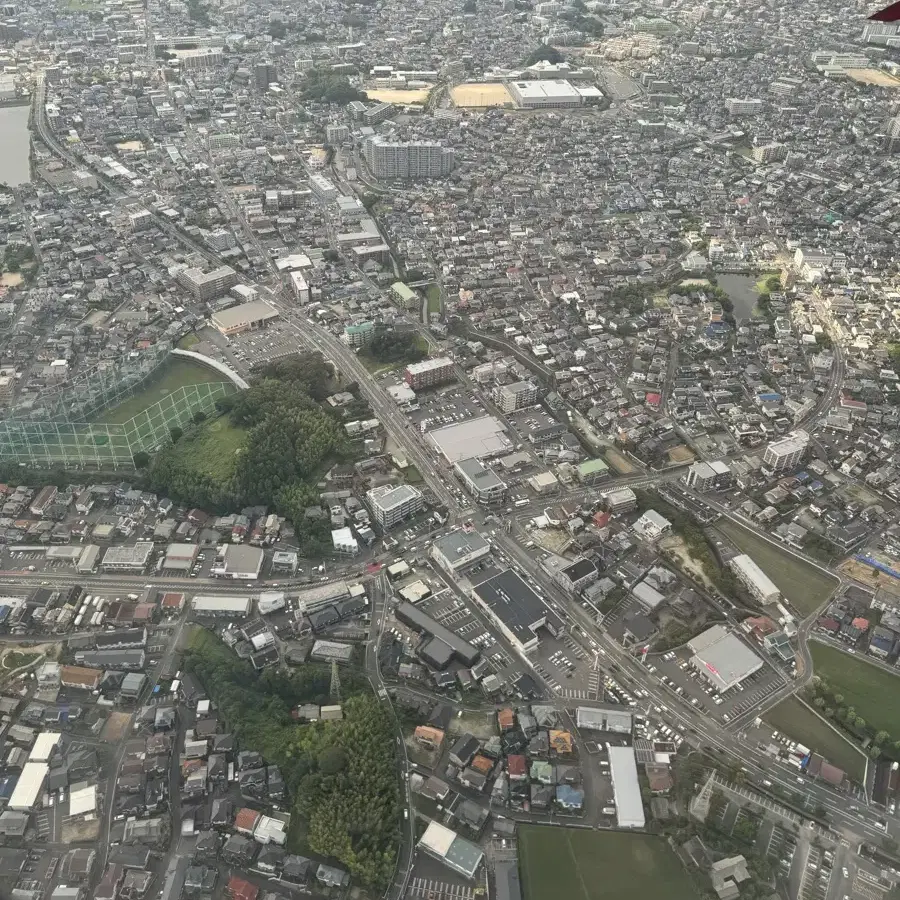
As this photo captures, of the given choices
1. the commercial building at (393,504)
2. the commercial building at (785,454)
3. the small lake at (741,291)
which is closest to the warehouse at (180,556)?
the commercial building at (393,504)

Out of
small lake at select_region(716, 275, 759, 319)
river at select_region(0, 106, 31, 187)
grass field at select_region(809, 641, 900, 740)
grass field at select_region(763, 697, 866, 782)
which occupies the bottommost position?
river at select_region(0, 106, 31, 187)

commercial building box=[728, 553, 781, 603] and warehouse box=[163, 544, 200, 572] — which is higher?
commercial building box=[728, 553, 781, 603]

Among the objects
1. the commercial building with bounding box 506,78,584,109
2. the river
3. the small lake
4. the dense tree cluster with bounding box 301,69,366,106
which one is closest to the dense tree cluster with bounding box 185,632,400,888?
the small lake

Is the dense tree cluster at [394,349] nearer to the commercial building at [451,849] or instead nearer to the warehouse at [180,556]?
the warehouse at [180,556]

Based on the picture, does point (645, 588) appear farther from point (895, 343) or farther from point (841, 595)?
point (895, 343)

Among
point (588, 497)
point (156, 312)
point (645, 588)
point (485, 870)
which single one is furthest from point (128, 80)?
point (485, 870)

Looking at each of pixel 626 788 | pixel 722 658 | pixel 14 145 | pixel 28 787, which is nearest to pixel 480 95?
pixel 14 145

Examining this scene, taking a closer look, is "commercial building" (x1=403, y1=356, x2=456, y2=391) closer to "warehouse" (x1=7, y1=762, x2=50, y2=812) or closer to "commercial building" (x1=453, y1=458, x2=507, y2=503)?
"commercial building" (x1=453, y1=458, x2=507, y2=503)

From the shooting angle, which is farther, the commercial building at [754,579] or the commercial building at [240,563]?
the commercial building at [240,563]
